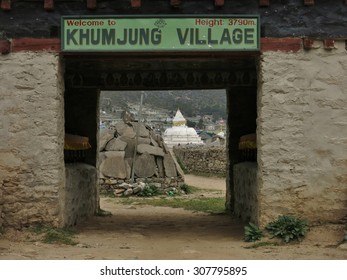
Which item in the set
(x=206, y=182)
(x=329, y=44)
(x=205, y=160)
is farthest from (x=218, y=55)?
(x=205, y=160)

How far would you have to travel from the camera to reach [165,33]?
883cm

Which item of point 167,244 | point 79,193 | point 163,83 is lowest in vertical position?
point 167,244

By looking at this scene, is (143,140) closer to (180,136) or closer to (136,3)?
(136,3)

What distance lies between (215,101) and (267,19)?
4685 inches

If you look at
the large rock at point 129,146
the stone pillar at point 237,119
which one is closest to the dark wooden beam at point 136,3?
the stone pillar at point 237,119

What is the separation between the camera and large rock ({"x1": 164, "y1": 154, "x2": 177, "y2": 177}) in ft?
68.3

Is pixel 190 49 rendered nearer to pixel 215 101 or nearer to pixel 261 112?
pixel 261 112

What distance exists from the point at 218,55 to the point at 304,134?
75.5 inches

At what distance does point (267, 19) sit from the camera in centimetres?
888

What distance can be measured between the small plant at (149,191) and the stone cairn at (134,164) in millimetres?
38

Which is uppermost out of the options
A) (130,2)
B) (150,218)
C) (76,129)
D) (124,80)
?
(130,2)

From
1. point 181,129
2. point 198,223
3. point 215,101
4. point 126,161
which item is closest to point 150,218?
point 198,223

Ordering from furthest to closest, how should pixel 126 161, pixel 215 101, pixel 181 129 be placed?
pixel 215 101 < pixel 181 129 < pixel 126 161

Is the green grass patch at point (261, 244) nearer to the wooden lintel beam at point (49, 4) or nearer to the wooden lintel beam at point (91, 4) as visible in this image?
the wooden lintel beam at point (91, 4)
